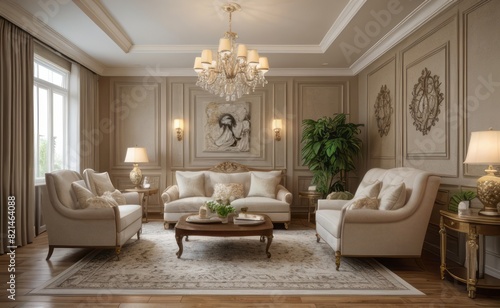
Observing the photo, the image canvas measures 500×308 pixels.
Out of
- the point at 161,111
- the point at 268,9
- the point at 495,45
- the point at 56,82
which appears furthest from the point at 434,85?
the point at 56,82

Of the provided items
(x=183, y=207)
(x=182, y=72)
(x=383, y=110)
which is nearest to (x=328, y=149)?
(x=383, y=110)

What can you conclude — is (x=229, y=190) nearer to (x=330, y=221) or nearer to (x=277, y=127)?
(x=277, y=127)

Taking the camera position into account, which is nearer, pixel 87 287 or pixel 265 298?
pixel 265 298

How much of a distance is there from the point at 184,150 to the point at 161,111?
872 millimetres

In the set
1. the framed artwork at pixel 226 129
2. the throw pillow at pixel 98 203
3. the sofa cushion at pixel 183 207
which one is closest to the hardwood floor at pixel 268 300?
the throw pillow at pixel 98 203

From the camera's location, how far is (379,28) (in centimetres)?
Answer: 438

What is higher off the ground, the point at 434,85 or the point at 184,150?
the point at 434,85

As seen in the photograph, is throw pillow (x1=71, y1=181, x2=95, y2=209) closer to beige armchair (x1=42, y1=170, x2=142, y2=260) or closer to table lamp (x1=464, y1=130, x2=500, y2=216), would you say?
beige armchair (x1=42, y1=170, x2=142, y2=260)

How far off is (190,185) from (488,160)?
13.8 feet

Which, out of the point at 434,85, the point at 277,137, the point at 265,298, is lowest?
the point at 265,298

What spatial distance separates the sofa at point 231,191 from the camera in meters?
5.11

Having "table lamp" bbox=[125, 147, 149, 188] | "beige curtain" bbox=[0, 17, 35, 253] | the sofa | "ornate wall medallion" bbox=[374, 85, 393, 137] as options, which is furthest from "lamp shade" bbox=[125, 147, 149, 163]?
"ornate wall medallion" bbox=[374, 85, 393, 137]

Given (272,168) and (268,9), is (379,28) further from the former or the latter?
(272,168)

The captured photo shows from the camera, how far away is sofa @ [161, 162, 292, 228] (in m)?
5.11
